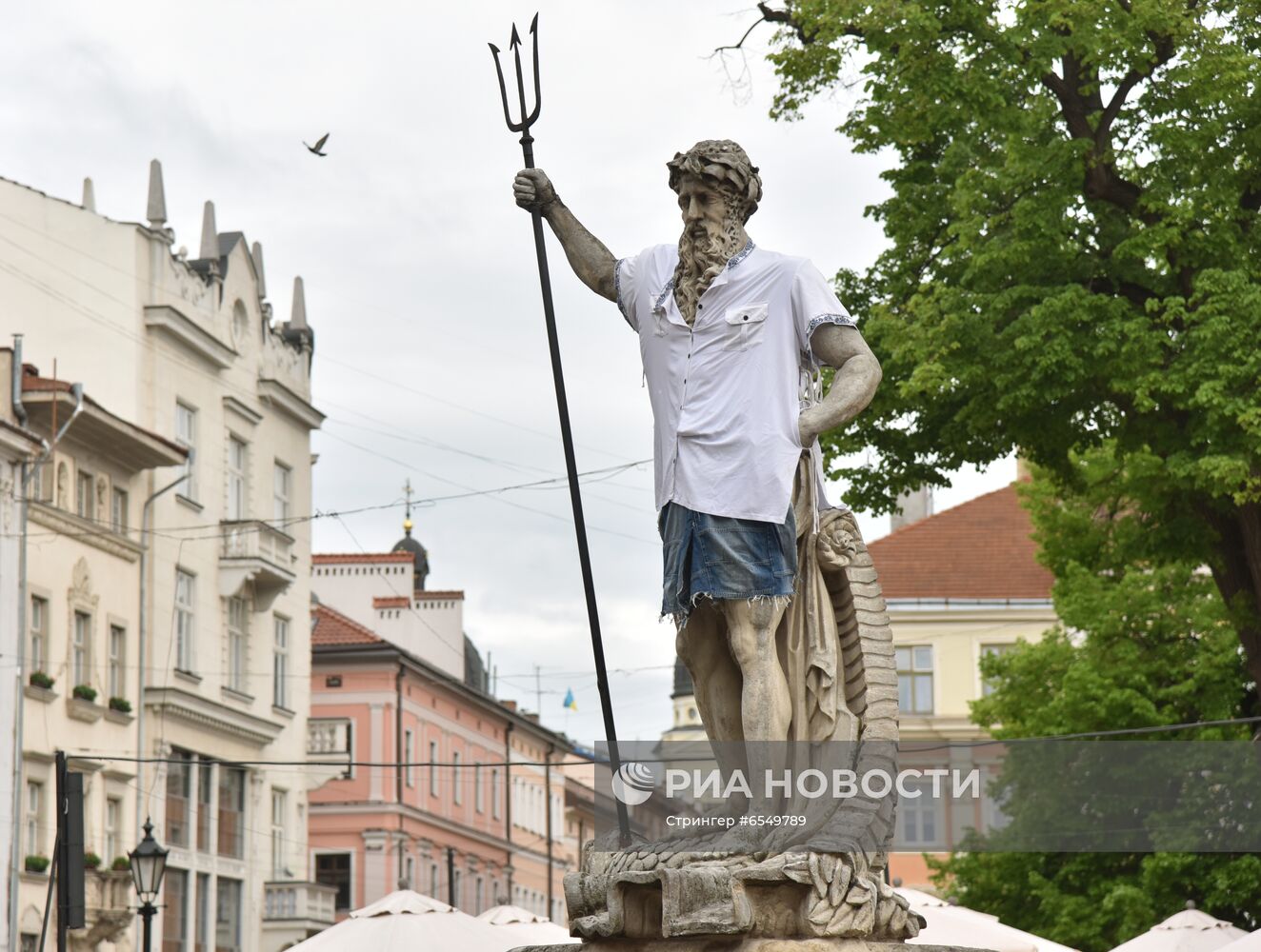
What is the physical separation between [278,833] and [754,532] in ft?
134

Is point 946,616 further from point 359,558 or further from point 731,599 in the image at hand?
point 731,599

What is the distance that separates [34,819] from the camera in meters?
34.5

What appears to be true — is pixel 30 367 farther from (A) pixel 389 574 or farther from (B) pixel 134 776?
(A) pixel 389 574

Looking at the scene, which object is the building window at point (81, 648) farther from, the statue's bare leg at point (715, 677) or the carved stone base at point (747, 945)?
the carved stone base at point (747, 945)

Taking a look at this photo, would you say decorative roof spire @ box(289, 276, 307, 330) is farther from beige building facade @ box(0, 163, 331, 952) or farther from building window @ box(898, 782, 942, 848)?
building window @ box(898, 782, 942, 848)

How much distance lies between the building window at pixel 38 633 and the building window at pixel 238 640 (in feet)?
27.5

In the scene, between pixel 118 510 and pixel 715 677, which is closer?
pixel 715 677

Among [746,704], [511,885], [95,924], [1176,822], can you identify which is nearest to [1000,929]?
[1176,822]

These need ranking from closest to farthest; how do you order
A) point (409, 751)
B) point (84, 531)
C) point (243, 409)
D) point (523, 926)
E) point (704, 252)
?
1. point (704, 252)
2. point (523, 926)
3. point (84, 531)
4. point (243, 409)
5. point (409, 751)

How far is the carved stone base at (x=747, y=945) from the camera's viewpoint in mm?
6691

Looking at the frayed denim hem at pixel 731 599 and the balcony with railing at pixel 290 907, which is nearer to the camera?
the frayed denim hem at pixel 731 599

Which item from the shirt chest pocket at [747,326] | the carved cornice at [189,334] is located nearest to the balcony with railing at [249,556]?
the carved cornice at [189,334]

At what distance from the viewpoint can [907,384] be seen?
19.6m

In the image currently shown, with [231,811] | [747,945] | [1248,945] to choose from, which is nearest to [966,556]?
[231,811]
